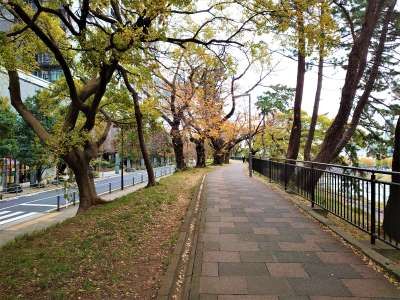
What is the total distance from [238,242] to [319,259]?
136 cm

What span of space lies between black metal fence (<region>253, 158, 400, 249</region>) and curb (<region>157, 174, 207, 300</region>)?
2768 millimetres

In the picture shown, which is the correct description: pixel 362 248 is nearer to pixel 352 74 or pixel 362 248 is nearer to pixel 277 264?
pixel 277 264

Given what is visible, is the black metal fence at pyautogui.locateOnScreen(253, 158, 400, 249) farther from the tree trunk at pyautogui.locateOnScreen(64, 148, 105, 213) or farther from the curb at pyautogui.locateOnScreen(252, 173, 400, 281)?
the tree trunk at pyautogui.locateOnScreen(64, 148, 105, 213)

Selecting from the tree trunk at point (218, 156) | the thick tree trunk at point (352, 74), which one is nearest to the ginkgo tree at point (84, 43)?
the thick tree trunk at point (352, 74)

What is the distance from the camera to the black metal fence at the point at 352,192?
5324mm

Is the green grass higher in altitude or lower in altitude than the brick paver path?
lower

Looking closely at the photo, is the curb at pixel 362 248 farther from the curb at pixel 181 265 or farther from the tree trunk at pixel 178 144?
the tree trunk at pixel 178 144

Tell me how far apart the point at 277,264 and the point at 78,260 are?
8.93ft

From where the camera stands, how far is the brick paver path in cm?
386

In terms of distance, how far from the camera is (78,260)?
16.5ft

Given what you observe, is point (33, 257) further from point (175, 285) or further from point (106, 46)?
point (106, 46)

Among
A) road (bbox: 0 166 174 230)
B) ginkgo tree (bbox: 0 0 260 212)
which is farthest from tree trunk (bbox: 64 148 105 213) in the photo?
road (bbox: 0 166 174 230)

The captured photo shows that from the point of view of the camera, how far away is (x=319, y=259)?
496cm

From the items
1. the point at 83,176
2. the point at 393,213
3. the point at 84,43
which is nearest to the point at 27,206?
the point at 83,176
